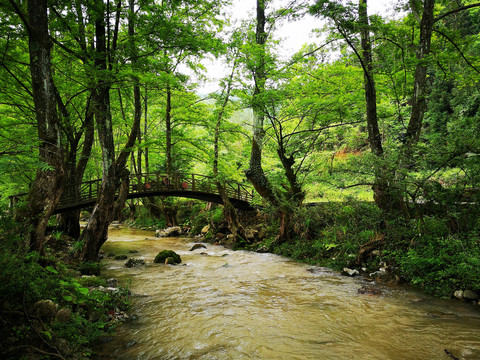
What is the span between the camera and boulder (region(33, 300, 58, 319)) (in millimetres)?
2711

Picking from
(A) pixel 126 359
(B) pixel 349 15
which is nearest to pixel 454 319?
(A) pixel 126 359

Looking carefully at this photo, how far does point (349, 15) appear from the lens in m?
6.89

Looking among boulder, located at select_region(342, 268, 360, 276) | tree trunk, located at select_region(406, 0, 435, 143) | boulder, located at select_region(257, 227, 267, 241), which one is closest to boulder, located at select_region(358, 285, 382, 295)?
boulder, located at select_region(342, 268, 360, 276)

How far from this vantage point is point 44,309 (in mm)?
2787

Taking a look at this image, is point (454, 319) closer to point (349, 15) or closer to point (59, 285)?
point (59, 285)

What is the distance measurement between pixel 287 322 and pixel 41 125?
567 cm

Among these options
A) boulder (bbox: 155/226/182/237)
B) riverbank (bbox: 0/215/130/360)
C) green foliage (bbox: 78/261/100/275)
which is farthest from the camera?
boulder (bbox: 155/226/182/237)

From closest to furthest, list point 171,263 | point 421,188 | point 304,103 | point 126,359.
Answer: point 126,359 < point 421,188 < point 171,263 < point 304,103

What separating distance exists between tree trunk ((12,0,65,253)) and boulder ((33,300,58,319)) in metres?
2.28

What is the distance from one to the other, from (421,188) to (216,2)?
9.58m

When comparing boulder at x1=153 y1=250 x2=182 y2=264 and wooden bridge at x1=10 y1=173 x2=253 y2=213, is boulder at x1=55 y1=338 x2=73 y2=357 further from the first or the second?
wooden bridge at x1=10 y1=173 x2=253 y2=213

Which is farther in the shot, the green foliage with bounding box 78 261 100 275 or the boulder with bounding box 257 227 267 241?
the boulder with bounding box 257 227 267 241

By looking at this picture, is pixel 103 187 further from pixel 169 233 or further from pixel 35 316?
pixel 169 233

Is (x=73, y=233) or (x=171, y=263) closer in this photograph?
(x=171, y=263)
